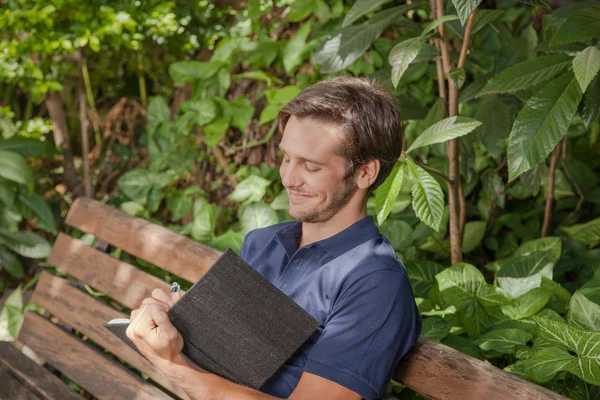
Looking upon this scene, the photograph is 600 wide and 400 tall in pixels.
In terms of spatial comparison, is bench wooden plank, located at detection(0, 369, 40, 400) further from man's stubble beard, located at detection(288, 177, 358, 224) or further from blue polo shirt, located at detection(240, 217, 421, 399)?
man's stubble beard, located at detection(288, 177, 358, 224)

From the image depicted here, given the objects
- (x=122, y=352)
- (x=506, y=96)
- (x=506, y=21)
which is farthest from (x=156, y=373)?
(x=506, y=21)

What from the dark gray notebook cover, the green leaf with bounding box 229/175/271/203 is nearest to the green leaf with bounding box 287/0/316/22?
the green leaf with bounding box 229/175/271/203

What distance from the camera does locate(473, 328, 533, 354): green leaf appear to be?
1965mm

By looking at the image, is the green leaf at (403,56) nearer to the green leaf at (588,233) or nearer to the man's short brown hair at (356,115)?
the man's short brown hair at (356,115)

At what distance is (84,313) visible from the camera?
2732 mm

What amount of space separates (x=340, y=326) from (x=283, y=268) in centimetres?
35

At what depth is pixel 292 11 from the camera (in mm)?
3250

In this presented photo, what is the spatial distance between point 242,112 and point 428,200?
159 cm

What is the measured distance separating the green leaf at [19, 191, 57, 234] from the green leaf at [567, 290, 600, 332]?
2466 mm

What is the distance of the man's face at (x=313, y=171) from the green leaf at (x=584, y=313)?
682 mm

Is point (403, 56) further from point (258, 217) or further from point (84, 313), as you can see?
point (84, 313)

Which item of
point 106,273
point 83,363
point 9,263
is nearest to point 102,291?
point 106,273

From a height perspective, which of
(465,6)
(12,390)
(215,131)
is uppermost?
(465,6)

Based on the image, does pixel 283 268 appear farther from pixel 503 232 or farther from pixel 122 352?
pixel 503 232
